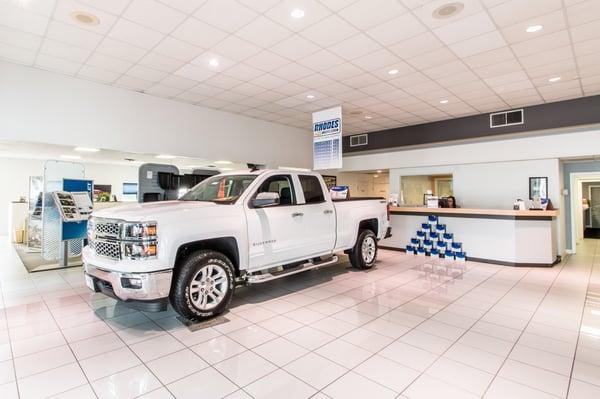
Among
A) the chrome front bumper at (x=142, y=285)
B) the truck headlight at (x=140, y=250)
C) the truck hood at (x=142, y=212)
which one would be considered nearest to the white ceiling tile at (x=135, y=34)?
the truck hood at (x=142, y=212)

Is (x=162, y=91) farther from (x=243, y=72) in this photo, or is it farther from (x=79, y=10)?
(x=79, y=10)

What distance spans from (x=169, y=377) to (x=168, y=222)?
139 cm

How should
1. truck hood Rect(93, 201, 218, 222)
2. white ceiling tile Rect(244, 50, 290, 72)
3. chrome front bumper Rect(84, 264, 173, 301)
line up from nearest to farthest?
chrome front bumper Rect(84, 264, 173, 301) < truck hood Rect(93, 201, 218, 222) < white ceiling tile Rect(244, 50, 290, 72)

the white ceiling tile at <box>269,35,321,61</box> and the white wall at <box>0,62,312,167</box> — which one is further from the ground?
the white ceiling tile at <box>269,35,321,61</box>

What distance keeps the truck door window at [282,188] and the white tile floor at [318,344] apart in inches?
53.3

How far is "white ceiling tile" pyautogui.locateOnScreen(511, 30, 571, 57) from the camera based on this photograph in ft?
13.8

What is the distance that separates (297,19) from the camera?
389 cm

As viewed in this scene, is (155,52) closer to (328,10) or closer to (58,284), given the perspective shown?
(328,10)

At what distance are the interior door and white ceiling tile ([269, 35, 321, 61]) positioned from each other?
43.7 ft

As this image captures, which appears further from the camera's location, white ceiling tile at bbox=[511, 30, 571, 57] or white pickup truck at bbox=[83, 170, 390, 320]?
white ceiling tile at bbox=[511, 30, 571, 57]

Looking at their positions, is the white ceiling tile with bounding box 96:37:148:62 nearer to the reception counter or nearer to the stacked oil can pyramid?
the reception counter

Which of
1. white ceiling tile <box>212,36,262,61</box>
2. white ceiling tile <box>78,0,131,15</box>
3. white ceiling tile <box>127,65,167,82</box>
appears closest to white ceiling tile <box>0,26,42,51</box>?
white ceiling tile <box>127,65,167,82</box>

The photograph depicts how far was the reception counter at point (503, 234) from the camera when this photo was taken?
644 centimetres

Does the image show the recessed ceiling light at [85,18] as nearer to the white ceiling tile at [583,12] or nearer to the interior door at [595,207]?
the white ceiling tile at [583,12]
